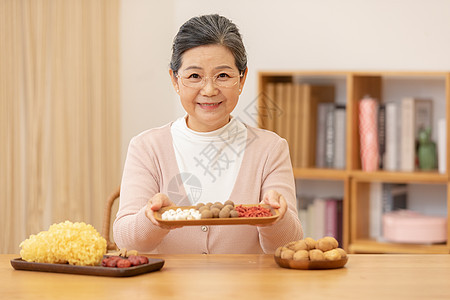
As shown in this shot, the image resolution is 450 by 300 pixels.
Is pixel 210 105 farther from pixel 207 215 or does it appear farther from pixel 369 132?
pixel 369 132

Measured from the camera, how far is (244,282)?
4.85 ft

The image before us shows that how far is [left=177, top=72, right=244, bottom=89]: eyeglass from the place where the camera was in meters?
1.98

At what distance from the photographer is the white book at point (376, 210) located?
362cm

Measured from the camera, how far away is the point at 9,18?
3244 millimetres

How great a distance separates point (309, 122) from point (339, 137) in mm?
184

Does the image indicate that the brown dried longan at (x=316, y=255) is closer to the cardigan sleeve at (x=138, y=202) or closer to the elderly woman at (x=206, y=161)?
the elderly woman at (x=206, y=161)

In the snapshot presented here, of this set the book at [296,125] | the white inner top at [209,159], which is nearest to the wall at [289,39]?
the book at [296,125]

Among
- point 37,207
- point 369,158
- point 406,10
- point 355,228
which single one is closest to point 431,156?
point 369,158

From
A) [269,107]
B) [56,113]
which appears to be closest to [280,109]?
[269,107]

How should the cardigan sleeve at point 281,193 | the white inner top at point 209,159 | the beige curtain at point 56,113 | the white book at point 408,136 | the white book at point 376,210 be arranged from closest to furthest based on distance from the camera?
the cardigan sleeve at point 281,193
the white inner top at point 209,159
the beige curtain at point 56,113
the white book at point 408,136
the white book at point 376,210

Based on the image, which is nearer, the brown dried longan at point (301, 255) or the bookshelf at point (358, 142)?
the brown dried longan at point (301, 255)

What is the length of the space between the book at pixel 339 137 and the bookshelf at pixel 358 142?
0.15ft

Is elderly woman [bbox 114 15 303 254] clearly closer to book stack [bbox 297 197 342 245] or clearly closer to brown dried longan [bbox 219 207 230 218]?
brown dried longan [bbox 219 207 230 218]

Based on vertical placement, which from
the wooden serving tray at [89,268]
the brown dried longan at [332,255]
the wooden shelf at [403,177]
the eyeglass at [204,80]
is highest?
the eyeglass at [204,80]
